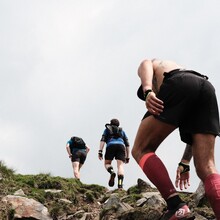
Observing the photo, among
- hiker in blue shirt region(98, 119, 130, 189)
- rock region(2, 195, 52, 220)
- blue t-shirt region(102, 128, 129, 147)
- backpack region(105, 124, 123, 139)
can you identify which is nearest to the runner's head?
hiker in blue shirt region(98, 119, 130, 189)

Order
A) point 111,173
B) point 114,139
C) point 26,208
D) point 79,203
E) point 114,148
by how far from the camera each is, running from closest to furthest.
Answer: point 26,208 → point 79,203 → point 111,173 → point 114,148 → point 114,139

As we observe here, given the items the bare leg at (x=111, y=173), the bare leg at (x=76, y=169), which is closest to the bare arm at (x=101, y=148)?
the bare leg at (x=111, y=173)

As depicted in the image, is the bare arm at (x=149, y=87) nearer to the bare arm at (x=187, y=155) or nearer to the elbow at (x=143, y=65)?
the elbow at (x=143, y=65)

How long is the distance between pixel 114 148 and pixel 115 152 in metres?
0.19

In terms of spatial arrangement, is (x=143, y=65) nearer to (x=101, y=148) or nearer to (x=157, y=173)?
(x=157, y=173)

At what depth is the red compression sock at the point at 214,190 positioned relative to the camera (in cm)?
389

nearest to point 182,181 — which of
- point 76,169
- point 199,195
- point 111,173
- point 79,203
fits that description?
point 199,195

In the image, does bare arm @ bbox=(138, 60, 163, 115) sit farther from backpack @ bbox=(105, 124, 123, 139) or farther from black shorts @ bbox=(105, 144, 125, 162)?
backpack @ bbox=(105, 124, 123, 139)

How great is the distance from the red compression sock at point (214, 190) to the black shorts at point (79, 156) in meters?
12.4

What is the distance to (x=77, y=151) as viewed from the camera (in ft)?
53.4

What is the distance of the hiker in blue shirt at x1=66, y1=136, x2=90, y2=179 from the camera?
53.1 ft

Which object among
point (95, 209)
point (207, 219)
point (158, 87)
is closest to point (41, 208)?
point (95, 209)

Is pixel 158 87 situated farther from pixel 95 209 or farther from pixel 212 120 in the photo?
pixel 95 209

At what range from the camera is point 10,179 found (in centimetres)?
1172
